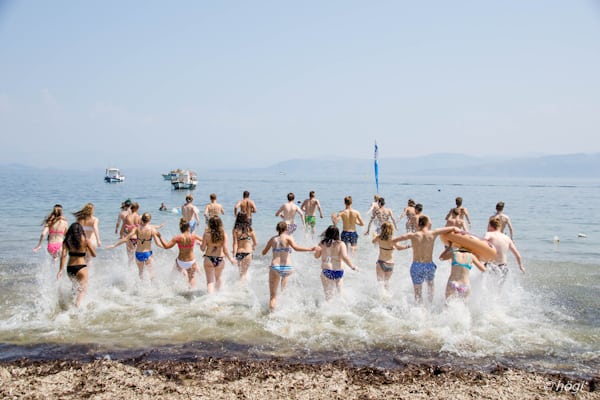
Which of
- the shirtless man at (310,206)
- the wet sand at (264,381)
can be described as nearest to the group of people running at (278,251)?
the wet sand at (264,381)

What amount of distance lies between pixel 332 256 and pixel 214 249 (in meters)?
2.15

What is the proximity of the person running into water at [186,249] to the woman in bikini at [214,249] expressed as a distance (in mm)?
291

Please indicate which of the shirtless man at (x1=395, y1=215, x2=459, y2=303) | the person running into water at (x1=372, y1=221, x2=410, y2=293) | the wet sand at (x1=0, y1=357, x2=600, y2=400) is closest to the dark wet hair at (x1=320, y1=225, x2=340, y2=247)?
the shirtless man at (x1=395, y1=215, x2=459, y2=303)

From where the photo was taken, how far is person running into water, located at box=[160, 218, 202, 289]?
309 inches

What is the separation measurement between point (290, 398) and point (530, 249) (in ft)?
43.0

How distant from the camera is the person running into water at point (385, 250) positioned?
7.69m

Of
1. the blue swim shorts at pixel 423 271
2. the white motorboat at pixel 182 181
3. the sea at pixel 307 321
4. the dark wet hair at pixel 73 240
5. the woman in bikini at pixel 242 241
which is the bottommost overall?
the sea at pixel 307 321

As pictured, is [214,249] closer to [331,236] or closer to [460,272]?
[331,236]

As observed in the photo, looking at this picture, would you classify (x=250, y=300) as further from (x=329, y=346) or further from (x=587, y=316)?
(x=587, y=316)

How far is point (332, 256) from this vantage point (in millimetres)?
7074

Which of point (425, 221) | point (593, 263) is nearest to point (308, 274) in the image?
point (425, 221)

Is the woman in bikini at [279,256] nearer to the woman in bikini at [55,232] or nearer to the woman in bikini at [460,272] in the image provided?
the woman in bikini at [460,272]

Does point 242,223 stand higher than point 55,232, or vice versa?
point 242,223

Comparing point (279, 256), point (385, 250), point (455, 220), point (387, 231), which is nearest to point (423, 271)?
point (387, 231)
